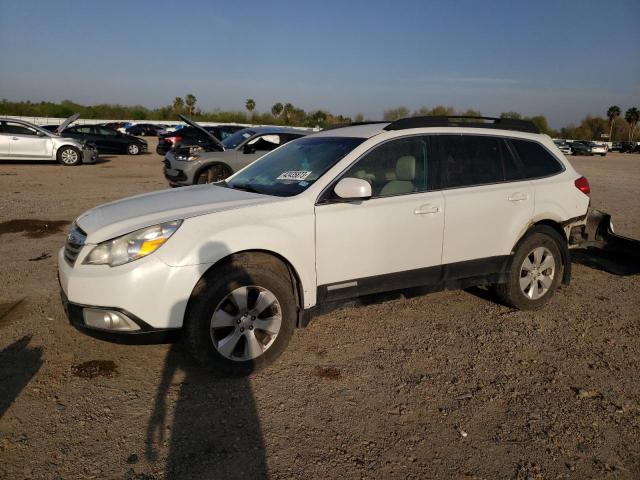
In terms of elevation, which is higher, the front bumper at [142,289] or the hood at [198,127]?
the hood at [198,127]

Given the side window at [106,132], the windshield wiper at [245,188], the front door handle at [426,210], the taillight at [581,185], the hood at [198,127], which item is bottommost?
the side window at [106,132]

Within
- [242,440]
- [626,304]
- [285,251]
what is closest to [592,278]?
[626,304]

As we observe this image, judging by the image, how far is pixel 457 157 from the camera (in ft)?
14.0

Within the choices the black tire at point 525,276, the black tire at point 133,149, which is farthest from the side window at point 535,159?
the black tire at point 133,149

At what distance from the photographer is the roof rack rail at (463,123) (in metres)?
4.18

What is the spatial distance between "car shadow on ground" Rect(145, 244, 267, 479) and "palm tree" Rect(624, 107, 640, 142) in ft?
326

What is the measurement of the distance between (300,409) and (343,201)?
1497mm

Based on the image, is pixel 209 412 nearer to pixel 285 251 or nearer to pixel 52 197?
pixel 285 251

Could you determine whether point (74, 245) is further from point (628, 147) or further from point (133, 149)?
point (628, 147)

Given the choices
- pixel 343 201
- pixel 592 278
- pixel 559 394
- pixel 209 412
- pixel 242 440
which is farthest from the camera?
pixel 592 278

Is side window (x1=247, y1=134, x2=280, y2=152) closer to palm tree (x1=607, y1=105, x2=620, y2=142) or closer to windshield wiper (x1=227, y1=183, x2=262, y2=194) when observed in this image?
windshield wiper (x1=227, y1=183, x2=262, y2=194)

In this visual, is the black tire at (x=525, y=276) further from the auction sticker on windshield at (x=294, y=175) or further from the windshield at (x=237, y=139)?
the windshield at (x=237, y=139)

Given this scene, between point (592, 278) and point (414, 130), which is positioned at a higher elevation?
point (414, 130)

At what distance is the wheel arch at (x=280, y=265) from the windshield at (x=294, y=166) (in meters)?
0.50
